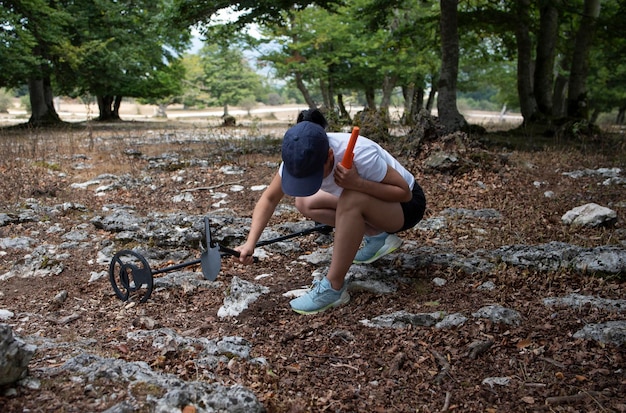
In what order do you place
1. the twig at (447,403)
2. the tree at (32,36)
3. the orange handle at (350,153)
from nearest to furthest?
the twig at (447,403), the orange handle at (350,153), the tree at (32,36)

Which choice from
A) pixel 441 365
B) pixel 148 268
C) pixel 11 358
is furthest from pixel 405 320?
pixel 11 358

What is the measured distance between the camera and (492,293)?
2.96 meters

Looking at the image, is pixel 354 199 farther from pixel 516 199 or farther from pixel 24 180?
pixel 24 180

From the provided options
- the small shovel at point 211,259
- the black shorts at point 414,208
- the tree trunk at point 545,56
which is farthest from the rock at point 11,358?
the tree trunk at point 545,56

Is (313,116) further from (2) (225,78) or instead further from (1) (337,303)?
(2) (225,78)

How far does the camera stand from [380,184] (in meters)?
2.66

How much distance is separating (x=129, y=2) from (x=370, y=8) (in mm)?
12501

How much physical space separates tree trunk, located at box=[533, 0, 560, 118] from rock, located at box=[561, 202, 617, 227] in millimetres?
7786

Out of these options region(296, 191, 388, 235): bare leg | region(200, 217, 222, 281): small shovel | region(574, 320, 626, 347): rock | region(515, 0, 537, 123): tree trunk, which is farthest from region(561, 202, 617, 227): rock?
region(515, 0, 537, 123): tree trunk

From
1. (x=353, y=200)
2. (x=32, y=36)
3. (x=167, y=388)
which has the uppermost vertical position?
(x=32, y=36)

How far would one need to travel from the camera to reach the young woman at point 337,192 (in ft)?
7.97

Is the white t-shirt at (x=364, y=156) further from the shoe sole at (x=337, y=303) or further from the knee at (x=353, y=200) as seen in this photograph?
the shoe sole at (x=337, y=303)

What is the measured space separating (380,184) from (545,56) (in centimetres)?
1048

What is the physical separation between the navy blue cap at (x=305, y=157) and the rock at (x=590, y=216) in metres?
2.88
